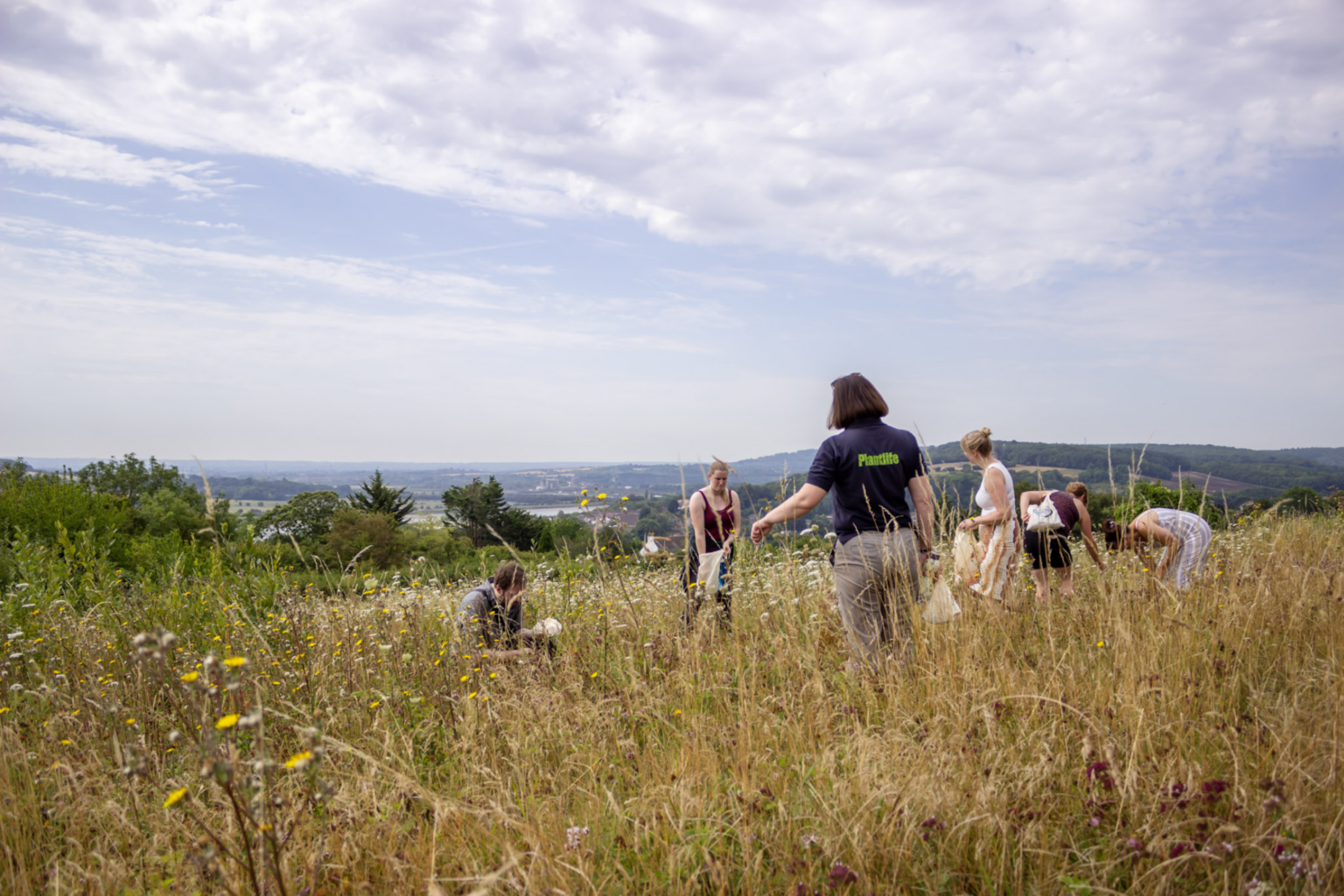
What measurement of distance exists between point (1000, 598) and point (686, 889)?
370 centimetres

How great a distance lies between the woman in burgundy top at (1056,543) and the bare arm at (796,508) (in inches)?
90.6

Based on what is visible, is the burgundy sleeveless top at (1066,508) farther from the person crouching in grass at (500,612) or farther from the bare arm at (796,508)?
the person crouching in grass at (500,612)

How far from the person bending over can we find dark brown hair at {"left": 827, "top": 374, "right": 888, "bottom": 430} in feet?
8.28

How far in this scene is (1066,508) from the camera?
5.92m

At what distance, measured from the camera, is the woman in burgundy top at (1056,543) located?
211 inches

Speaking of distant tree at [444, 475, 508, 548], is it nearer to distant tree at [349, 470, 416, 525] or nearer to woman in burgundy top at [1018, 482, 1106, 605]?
distant tree at [349, 470, 416, 525]

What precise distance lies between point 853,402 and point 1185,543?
3002 millimetres

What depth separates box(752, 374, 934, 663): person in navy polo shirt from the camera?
379cm

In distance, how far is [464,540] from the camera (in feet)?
122

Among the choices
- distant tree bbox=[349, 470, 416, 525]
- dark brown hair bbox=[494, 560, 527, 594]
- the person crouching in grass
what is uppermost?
dark brown hair bbox=[494, 560, 527, 594]

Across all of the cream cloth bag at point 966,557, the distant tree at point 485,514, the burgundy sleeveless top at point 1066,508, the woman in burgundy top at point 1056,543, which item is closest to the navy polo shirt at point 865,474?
the cream cloth bag at point 966,557

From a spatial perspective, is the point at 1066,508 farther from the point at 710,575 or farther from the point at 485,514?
the point at 485,514

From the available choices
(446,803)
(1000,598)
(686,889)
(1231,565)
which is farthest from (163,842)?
(1231,565)

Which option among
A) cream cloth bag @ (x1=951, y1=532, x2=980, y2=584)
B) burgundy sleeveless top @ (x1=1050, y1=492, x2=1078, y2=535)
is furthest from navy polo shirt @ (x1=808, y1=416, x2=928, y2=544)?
burgundy sleeveless top @ (x1=1050, y1=492, x2=1078, y2=535)
